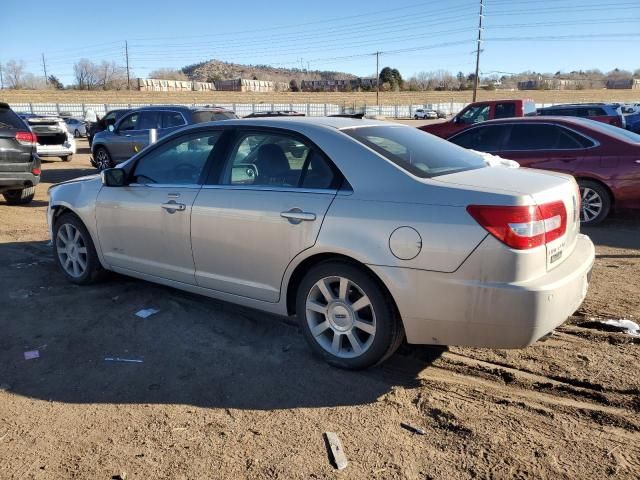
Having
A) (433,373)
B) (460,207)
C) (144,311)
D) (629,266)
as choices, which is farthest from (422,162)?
(629,266)

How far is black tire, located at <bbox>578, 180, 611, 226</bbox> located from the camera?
7.64m

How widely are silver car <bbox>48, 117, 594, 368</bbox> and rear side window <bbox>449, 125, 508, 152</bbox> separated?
15.6ft

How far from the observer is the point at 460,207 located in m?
3.04

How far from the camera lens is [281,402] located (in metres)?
3.27

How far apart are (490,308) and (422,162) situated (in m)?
1.15

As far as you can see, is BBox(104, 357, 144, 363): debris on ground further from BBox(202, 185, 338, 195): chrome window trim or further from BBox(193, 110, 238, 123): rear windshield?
BBox(193, 110, 238, 123): rear windshield

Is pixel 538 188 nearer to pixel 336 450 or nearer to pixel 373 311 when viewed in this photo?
pixel 373 311

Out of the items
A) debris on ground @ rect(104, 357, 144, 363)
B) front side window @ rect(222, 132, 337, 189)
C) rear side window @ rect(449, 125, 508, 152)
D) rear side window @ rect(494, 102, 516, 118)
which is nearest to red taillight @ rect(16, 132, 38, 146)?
front side window @ rect(222, 132, 337, 189)

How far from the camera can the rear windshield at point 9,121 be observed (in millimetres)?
8977

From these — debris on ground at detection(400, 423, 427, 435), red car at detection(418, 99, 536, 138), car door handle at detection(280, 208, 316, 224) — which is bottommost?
debris on ground at detection(400, 423, 427, 435)

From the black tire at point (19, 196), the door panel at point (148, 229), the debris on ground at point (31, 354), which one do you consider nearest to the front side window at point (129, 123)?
the black tire at point (19, 196)

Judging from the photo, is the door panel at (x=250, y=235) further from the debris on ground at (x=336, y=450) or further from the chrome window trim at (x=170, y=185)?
the debris on ground at (x=336, y=450)

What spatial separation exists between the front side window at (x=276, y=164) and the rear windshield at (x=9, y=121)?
663 centimetres

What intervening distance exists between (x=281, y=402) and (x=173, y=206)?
6.16ft
